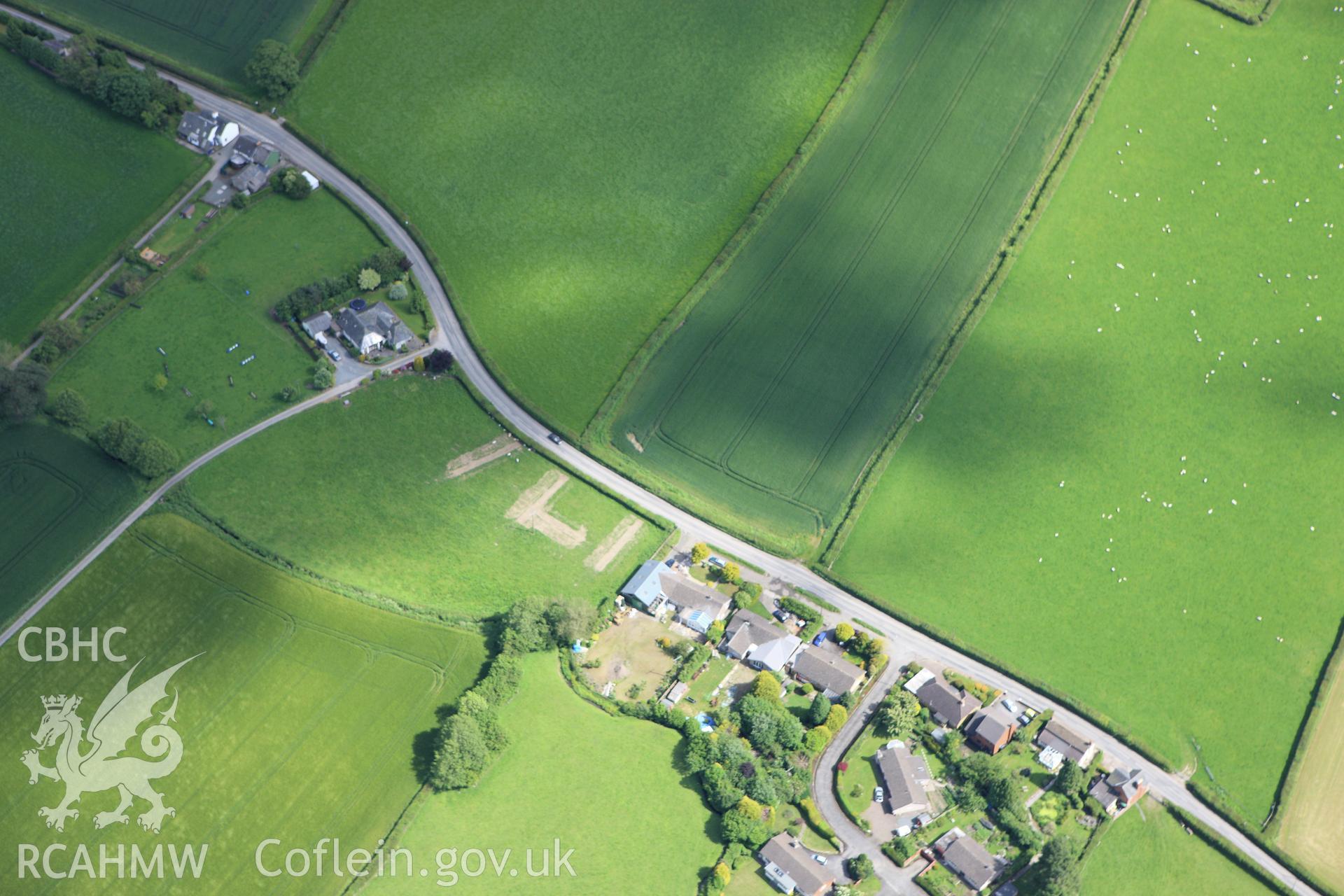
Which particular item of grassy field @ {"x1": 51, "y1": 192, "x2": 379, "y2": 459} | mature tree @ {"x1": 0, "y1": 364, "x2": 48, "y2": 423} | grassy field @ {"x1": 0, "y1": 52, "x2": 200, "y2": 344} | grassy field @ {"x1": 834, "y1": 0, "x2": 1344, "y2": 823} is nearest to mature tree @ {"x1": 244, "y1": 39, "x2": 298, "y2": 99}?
grassy field @ {"x1": 0, "y1": 52, "x2": 200, "y2": 344}

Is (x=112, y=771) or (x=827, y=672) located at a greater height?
(x=827, y=672)

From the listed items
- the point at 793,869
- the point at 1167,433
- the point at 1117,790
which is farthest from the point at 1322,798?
the point at 793,869

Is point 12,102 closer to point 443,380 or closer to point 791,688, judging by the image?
point 443,380

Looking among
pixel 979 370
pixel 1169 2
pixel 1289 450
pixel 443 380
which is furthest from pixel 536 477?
pixel 1169 2

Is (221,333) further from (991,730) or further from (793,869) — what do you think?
(991,730)

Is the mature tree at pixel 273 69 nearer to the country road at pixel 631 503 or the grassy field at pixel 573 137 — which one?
the grassy field at pixel 573 137

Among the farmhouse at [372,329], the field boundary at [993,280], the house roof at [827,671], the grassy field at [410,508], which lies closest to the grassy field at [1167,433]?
the field boundary at [993,280]

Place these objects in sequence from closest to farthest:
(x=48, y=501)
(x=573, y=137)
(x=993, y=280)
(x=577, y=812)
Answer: (x=577, y=812) → (x=48, y=501) → (x=993, y=280) → (x=573, y=137)
